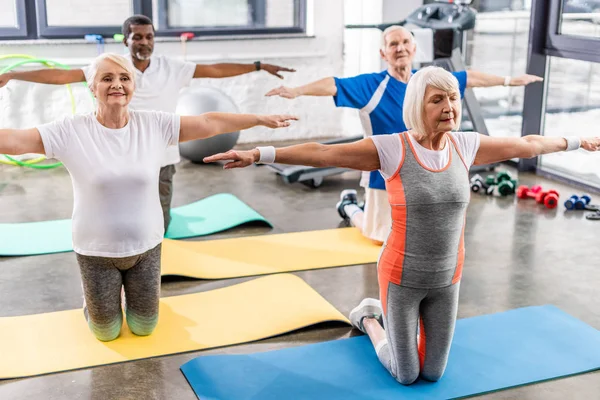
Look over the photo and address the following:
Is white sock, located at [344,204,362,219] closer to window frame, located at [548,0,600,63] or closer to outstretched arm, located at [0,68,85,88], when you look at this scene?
outstretched arm, located at [0,68,85,88]

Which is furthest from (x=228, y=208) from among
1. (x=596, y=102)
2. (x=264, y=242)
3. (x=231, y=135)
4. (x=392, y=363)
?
(x=596, y=102)

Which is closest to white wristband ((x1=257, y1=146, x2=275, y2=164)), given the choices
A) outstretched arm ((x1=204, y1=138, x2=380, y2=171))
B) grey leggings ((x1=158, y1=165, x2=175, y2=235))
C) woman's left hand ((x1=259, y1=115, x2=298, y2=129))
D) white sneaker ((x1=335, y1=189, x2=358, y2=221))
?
outstretched arm ((x1=204, y1=138, x2=380, y2=171))

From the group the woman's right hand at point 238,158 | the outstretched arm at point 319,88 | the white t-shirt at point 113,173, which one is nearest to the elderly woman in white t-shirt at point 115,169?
the white t-shirt at point 113,173

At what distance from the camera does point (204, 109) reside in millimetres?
6473

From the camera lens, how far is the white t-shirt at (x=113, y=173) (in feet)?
9.82

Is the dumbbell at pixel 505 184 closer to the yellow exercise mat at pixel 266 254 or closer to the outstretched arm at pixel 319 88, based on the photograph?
the yellow exercise mat at pixel 266 254

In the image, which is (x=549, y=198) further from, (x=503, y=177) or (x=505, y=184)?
(x=503, y=177)

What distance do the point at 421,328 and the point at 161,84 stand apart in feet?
7.68

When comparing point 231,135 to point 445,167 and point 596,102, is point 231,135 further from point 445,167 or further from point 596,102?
point 445,167

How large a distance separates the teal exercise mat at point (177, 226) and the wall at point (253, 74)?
223cm

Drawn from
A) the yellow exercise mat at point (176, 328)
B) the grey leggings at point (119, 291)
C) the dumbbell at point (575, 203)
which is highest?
the grey leggings at point (119, 291)

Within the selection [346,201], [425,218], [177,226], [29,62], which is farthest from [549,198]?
[29,62]

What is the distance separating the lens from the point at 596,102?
20.0 feet

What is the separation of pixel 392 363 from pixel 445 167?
2.61 ft
